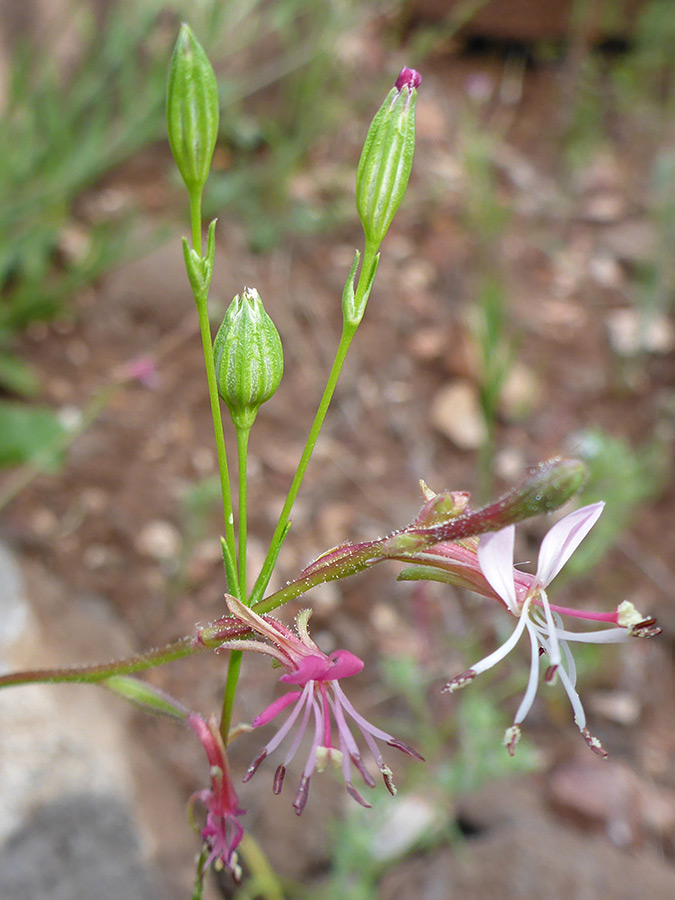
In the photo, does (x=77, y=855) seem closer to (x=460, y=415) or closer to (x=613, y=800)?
(x=613, y=800)

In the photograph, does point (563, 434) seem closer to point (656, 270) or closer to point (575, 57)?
point (656, 270)

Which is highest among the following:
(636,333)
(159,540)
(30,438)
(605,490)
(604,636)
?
(604,636)

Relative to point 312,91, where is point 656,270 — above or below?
below

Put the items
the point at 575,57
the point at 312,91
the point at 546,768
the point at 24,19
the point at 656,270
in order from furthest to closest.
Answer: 1. the point at 575,57
2. the point at 312,91
3. the point at 656,270
4. the point at 24,19
5. the point at 546,768

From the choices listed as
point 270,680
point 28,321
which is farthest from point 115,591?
point 28,321

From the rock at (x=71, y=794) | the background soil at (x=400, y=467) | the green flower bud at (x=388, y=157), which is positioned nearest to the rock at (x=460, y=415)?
the background soil at (x=400, y=467)

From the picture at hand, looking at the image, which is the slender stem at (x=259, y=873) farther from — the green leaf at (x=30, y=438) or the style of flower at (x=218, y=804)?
the green leaf at (x=30, y=438)

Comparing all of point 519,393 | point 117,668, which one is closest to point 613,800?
point 519,393
